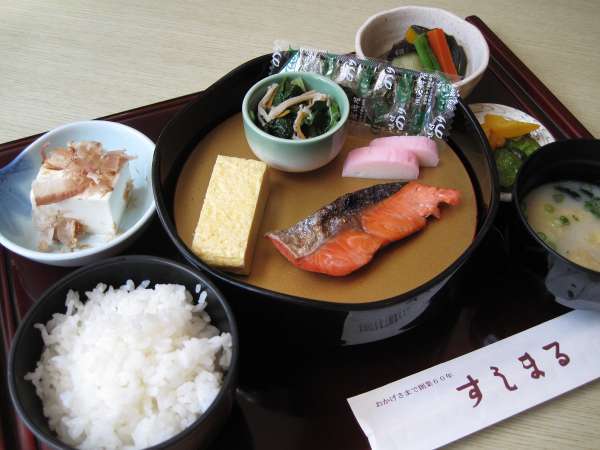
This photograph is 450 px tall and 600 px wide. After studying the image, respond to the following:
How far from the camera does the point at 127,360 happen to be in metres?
0.92

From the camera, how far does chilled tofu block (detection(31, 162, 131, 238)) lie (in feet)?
4.02

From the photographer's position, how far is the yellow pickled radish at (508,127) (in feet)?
4.77

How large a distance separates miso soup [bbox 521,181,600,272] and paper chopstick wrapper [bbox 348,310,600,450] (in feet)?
0.52

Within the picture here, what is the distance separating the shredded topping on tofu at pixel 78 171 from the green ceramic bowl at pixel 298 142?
34 cm

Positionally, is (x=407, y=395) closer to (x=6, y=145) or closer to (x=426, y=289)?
(x=426, y=289)

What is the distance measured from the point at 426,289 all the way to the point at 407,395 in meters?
0.22

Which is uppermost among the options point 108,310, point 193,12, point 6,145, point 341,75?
point 341,75

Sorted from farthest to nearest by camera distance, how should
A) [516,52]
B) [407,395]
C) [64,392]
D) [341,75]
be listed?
[516,52], [341,75], [407,395], [64,392]

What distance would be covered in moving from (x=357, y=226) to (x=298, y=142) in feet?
0.81

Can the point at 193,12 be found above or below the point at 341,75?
below

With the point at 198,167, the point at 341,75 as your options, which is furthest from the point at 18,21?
the point at 341,75

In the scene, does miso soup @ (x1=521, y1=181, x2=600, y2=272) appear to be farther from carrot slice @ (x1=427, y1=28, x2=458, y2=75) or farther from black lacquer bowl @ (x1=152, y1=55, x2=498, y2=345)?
carrot slice @ (x1=427, y1=28, x2=458, y2=75)

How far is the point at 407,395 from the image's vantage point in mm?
1040

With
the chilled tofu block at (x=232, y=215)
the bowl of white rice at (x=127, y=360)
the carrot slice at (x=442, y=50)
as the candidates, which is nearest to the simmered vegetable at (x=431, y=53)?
the carrot slice at (x=442, y=50)
